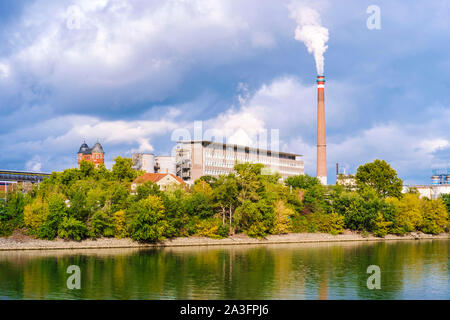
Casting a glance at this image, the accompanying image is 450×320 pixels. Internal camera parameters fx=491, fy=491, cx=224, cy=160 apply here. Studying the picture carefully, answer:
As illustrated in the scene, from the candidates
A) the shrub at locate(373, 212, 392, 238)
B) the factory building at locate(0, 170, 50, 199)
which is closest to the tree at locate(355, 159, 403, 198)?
the shrub at locate(373, 212, 392, 238)

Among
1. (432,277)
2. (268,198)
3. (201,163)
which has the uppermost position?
(201,163)

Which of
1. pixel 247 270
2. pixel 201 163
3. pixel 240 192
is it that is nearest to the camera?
pixel 247 270

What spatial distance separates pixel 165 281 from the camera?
137 ft

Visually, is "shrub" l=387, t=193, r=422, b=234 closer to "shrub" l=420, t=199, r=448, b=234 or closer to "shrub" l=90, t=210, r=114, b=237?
"shrub" l=420, t=199, r=448, b=234

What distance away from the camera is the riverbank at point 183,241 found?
6525cm

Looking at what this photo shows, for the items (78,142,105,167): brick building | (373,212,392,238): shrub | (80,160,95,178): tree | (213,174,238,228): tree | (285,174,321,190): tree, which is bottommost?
(373,212,392,238): shrub

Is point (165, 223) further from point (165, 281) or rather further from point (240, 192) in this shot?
point (165, 281)

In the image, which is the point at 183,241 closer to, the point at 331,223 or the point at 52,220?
the point at 52,220

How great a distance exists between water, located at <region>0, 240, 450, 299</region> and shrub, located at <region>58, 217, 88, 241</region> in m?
4.14

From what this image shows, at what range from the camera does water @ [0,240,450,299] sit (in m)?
37.0
